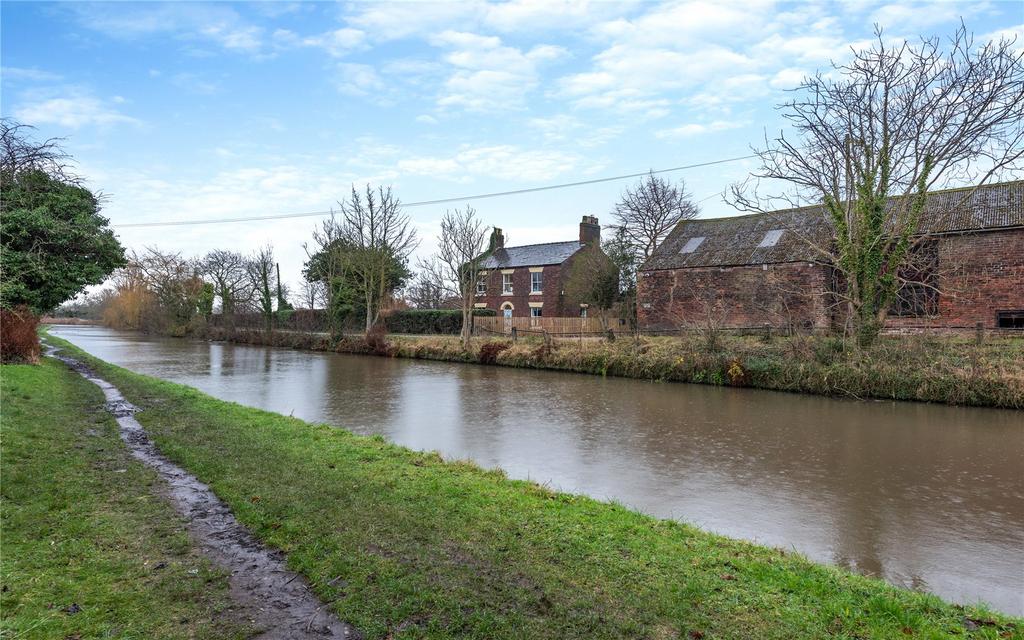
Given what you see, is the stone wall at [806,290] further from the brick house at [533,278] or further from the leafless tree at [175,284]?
the leafless tree at [175,284]

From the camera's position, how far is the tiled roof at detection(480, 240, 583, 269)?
127ft

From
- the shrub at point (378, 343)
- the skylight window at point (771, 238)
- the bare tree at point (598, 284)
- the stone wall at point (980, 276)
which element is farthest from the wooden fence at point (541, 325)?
the stone wall at point (980, 276)

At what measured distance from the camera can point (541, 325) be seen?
32.5m

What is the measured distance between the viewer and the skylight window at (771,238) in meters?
27.0

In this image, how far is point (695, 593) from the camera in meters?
3.98

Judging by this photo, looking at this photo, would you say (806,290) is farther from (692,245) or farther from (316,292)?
(316,292)

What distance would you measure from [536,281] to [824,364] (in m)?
23.2

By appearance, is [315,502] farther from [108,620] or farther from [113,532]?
[108,620]

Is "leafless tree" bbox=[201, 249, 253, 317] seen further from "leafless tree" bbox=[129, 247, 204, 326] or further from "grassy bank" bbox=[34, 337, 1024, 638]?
"grassy bank" bbox=[34, 337, 1024, 638]

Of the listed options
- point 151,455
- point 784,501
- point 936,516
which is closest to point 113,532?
point 151,455

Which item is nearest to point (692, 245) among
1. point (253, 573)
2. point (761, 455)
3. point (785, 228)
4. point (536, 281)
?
point (785, 228)

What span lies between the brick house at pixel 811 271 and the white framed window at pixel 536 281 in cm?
956

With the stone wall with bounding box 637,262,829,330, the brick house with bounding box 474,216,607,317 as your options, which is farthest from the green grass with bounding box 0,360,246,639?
the brick house with bounding box 474,216,607,317

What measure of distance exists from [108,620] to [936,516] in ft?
26.5
